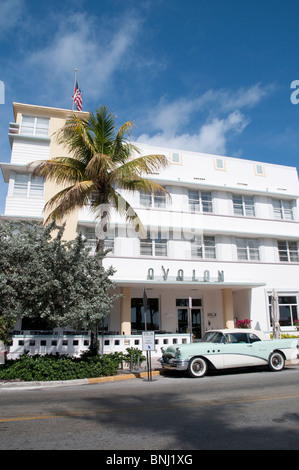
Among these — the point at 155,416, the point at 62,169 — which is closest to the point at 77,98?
the point at 62,169

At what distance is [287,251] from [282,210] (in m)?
2.95

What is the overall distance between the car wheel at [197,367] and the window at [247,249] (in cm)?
1204

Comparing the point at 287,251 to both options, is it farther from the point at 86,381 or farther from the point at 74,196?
the point at 86,381

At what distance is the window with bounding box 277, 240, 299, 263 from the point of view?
24.1 metres

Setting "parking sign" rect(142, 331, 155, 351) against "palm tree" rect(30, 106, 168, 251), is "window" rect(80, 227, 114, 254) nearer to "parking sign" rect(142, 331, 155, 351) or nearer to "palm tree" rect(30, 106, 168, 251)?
"palm tree" rect(30, 106, 168, 251)

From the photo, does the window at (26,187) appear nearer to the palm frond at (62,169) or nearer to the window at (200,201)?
the palm frond at (62,169)

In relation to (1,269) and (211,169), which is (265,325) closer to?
(211,169)

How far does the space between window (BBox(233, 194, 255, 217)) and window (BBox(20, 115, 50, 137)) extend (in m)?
13.0

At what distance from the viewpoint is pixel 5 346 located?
13.3m

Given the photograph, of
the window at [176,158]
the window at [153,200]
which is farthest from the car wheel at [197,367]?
the window at [176,158]

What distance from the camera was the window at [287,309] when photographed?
22406mm

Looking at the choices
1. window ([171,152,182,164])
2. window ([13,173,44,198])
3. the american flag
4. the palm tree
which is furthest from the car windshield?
the american flag
